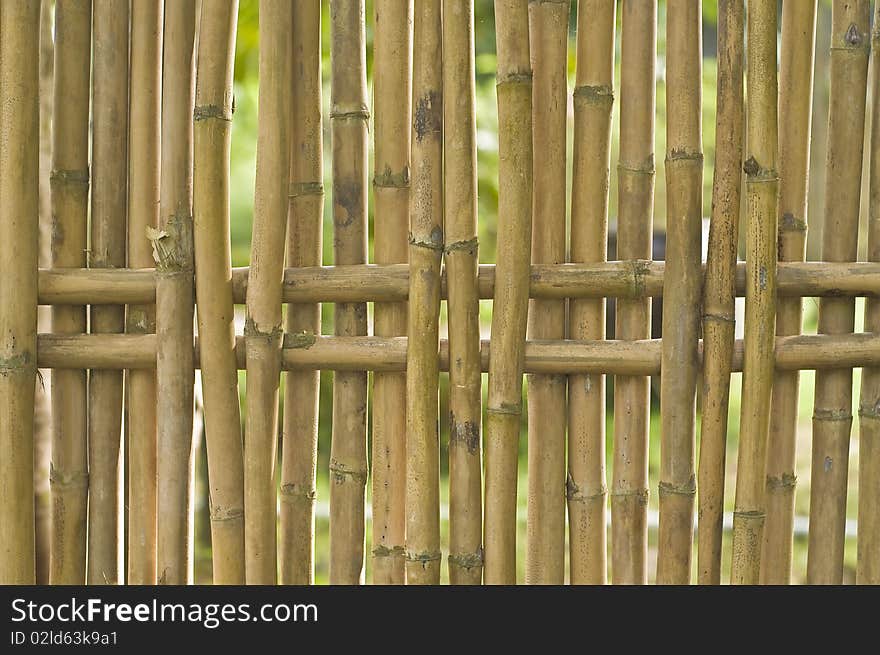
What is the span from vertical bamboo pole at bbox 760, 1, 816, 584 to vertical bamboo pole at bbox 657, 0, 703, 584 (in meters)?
0.09

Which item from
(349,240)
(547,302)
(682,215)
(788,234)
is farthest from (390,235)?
(788,234)

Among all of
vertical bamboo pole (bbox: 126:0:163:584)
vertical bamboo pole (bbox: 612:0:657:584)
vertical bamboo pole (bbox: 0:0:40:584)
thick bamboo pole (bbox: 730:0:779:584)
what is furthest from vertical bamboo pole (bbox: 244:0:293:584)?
thick bamboo pole (bbox: 730:0:779:584)

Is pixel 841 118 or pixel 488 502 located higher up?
pixel 841 118

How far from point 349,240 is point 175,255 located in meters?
0.17

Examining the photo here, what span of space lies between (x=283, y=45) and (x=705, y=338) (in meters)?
0.48

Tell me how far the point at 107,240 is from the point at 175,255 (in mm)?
86

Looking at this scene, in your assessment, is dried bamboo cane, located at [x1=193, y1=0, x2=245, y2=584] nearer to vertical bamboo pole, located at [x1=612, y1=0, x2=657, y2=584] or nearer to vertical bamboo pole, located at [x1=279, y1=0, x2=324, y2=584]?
vertical bamboo pole, located at [x1=279, y1=0, x2=324, y2=584]

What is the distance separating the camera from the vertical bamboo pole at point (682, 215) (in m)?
0.82

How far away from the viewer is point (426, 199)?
833mm

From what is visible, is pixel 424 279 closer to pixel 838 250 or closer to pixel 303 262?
pixel 303 262

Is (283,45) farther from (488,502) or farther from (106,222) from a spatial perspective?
(488,502)

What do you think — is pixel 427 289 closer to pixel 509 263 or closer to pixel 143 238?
pixel 509 263

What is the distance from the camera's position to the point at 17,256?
0.84 m
